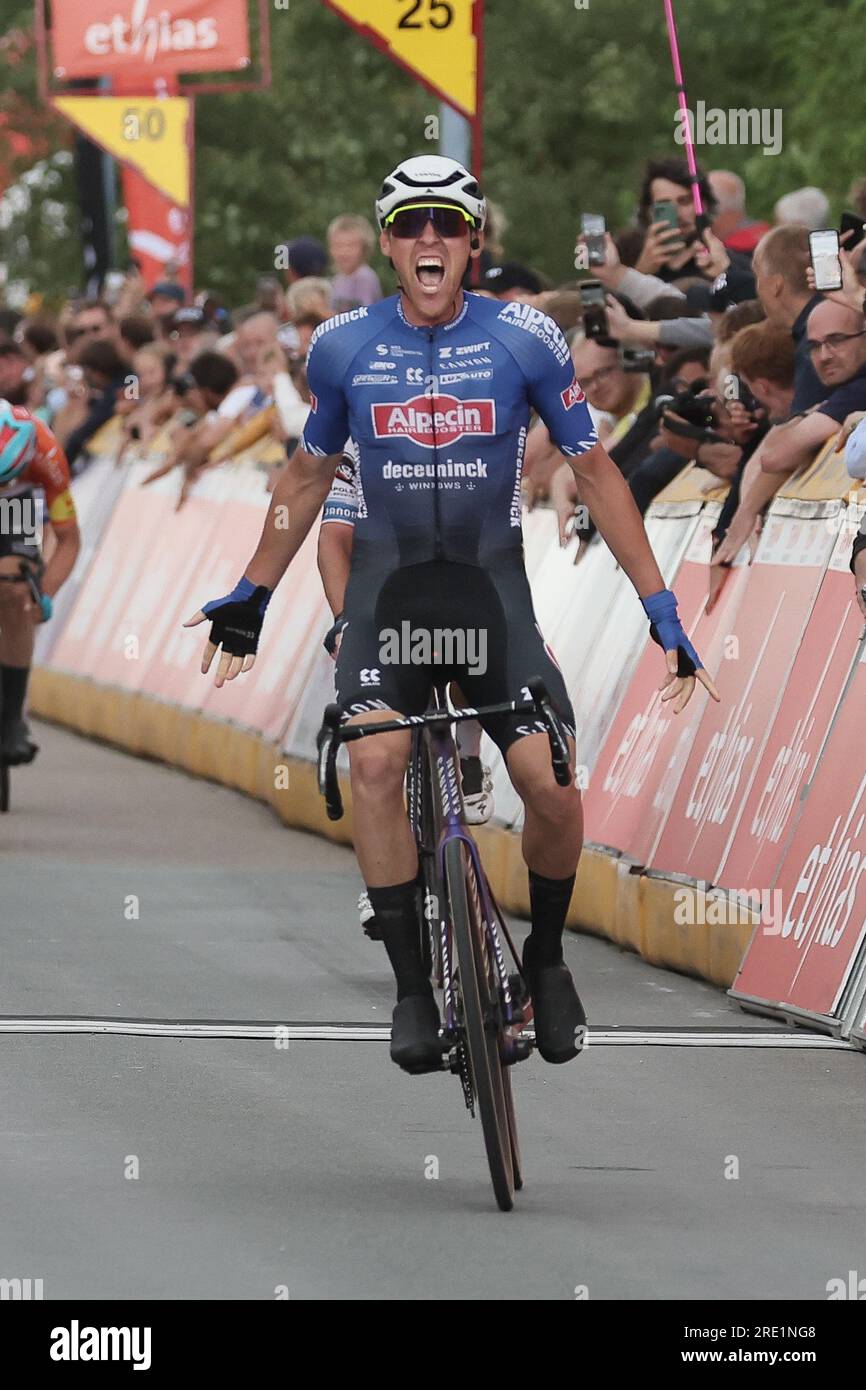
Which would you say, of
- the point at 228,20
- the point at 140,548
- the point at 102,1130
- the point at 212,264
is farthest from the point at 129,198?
the point at 102,1130

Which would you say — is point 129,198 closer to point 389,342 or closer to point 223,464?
point 223,464

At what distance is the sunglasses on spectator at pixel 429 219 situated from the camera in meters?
Result: 8.14

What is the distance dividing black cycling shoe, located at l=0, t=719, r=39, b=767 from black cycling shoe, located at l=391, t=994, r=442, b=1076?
7.94 meters

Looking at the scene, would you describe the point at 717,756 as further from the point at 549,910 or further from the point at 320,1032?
the point at 549,910

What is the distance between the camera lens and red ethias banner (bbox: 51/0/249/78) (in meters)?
24.6

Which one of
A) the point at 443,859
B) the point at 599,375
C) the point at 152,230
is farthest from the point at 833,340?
the point at 152,230

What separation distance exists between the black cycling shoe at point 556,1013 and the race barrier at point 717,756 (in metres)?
1.96

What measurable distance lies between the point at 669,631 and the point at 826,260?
2.48 meters

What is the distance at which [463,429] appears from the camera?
8023 millimetres

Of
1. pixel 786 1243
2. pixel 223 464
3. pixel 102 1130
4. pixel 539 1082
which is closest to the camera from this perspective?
pixel 786 1243

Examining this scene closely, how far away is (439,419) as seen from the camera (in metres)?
8.02

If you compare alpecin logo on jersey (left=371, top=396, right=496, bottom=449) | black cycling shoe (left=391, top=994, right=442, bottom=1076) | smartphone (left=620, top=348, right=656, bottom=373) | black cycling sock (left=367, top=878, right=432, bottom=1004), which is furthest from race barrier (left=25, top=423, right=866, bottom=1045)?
alpecin logo on jersey (left=371, top=396, right=496, bottom=449)

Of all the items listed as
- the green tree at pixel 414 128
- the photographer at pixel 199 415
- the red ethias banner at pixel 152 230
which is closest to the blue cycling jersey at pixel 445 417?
the photographer at pixel 199 415
